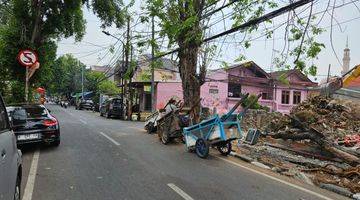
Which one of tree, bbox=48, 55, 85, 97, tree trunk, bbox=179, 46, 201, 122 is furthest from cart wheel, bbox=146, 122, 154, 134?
tree, bbox=48, 55, 85, 97

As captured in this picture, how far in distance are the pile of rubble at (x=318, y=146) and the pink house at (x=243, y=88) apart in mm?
16751

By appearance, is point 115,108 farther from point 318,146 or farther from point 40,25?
point 318,146

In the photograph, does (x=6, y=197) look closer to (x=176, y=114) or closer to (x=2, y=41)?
(x=176, y=114)

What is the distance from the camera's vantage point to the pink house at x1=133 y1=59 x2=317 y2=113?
37844 millimetres

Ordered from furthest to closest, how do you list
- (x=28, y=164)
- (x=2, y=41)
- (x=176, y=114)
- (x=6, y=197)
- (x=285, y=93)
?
(x=285, y=93), (x=2, y=41), (x=176, y=114), (x=28, y=164), (x=6, y=197)

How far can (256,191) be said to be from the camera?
761cm

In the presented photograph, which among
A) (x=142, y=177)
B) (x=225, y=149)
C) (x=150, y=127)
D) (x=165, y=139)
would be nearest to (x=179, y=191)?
(x=142, y=177)

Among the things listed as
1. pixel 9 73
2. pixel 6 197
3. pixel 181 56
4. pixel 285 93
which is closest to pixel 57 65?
pixel 285 93

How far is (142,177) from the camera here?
27.6 ft

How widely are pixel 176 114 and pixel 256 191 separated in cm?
718

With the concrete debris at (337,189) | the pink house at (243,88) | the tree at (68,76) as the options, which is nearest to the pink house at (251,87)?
the pink house at (243,88)

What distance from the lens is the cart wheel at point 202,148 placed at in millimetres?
11445

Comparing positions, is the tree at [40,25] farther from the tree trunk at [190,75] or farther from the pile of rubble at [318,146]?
the pile of rubble at [318,146]

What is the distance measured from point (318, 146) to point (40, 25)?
676 inches
